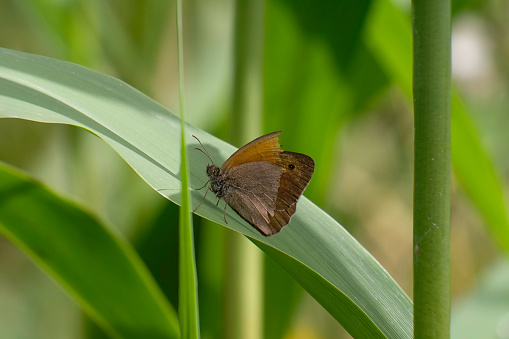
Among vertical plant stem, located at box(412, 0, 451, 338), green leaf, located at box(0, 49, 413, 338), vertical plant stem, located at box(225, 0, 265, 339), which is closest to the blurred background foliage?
vertical plant stem, located at box(225, 0, 265, 339)

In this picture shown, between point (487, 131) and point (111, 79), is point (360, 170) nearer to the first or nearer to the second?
point (487, 131)

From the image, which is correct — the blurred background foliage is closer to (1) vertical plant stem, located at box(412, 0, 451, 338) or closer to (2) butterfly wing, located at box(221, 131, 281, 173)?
(2) butterfly wing, located at box(221, 131, 281, 173)

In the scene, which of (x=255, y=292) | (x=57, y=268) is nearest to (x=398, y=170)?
(x=255, y=292)

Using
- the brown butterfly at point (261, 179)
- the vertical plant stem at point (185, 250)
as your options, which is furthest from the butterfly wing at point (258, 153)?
the vertical plant stem at point (185, 250)

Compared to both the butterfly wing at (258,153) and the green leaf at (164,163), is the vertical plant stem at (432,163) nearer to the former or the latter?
the green leaf at (164,163)

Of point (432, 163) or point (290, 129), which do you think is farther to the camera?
point (290, 129)

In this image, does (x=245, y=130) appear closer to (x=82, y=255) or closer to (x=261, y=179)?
(x=261, y=179)

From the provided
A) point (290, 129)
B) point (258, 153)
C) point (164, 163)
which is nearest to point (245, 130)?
point (258, 153)
